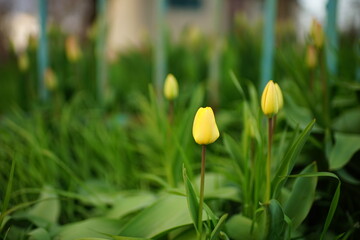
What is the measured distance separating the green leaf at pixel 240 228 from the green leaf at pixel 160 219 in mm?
115

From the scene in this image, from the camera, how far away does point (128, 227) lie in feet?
3.17

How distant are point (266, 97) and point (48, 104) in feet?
5.22

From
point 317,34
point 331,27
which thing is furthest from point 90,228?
point 331,27

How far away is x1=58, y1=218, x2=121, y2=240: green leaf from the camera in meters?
1.06

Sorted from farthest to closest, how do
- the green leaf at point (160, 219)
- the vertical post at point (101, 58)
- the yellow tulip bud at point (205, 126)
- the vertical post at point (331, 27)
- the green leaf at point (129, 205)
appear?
the vertical post at point (101, 58), the vertical post at point (331, 27), the green leaf at point (129, 205), the green leaf at point (160, 219), the yellow tulip bud at point (205, 126)

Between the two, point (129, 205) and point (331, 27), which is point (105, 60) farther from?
point (129, 205)

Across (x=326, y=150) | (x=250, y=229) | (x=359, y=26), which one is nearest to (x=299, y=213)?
(x=250, y=229)

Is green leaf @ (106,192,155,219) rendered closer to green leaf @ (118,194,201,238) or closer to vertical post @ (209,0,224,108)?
green leaf @ (118,194,201,238)

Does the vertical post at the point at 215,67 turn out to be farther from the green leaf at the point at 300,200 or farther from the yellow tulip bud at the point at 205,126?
the yellow tulip bud at the point at 205,126

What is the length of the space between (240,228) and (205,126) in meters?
0.34

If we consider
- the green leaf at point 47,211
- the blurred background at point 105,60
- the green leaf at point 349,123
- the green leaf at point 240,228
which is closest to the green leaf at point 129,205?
the green leaf at point 47,211

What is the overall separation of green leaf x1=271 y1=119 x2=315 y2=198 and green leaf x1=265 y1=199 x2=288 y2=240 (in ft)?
0.19

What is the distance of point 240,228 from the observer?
101 cm

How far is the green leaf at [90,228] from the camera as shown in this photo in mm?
1061
